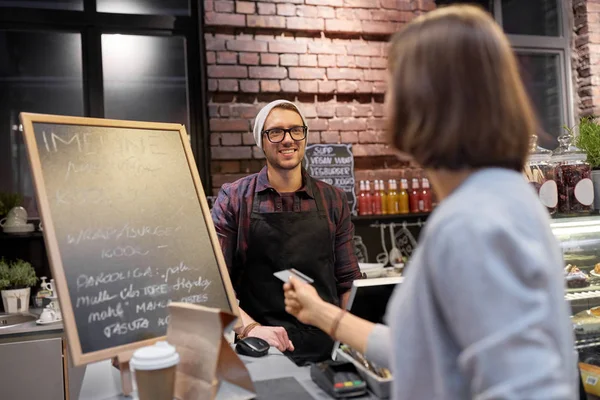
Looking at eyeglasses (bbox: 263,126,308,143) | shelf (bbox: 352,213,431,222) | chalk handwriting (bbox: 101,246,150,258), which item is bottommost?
shelf (bbox: 352,213,431,222)

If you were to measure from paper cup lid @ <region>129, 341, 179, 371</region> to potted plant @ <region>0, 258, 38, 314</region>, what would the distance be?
2564 mm

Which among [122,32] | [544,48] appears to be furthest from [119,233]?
[544,48]

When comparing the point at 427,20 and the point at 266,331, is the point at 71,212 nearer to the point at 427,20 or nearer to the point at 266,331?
the point at 266,331

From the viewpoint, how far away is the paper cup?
1.13 metres

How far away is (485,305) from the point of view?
2.27 ft

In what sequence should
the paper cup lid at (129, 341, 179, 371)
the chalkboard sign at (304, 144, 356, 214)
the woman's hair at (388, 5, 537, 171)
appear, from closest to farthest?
the woman's hair at (388, 5, 537, 171)
the paper cup lid at (129, 341, 179, 371)
the chalkboard sign at (304, 144, 356, 214)

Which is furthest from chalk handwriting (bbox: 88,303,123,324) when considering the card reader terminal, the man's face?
the man's face

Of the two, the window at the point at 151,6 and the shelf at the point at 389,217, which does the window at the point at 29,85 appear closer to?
the window at the point at 151,6

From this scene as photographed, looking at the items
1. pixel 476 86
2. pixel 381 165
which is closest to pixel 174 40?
pixel 381 165

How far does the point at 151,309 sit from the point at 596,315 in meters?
1.81

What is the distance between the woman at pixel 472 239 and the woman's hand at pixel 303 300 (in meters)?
0.36

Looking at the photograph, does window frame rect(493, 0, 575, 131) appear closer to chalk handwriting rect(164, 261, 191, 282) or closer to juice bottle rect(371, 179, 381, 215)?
juice bottle rect(371, 179, 381, 215)

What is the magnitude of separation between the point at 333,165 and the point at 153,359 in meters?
2.98

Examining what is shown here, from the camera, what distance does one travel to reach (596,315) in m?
2.17
